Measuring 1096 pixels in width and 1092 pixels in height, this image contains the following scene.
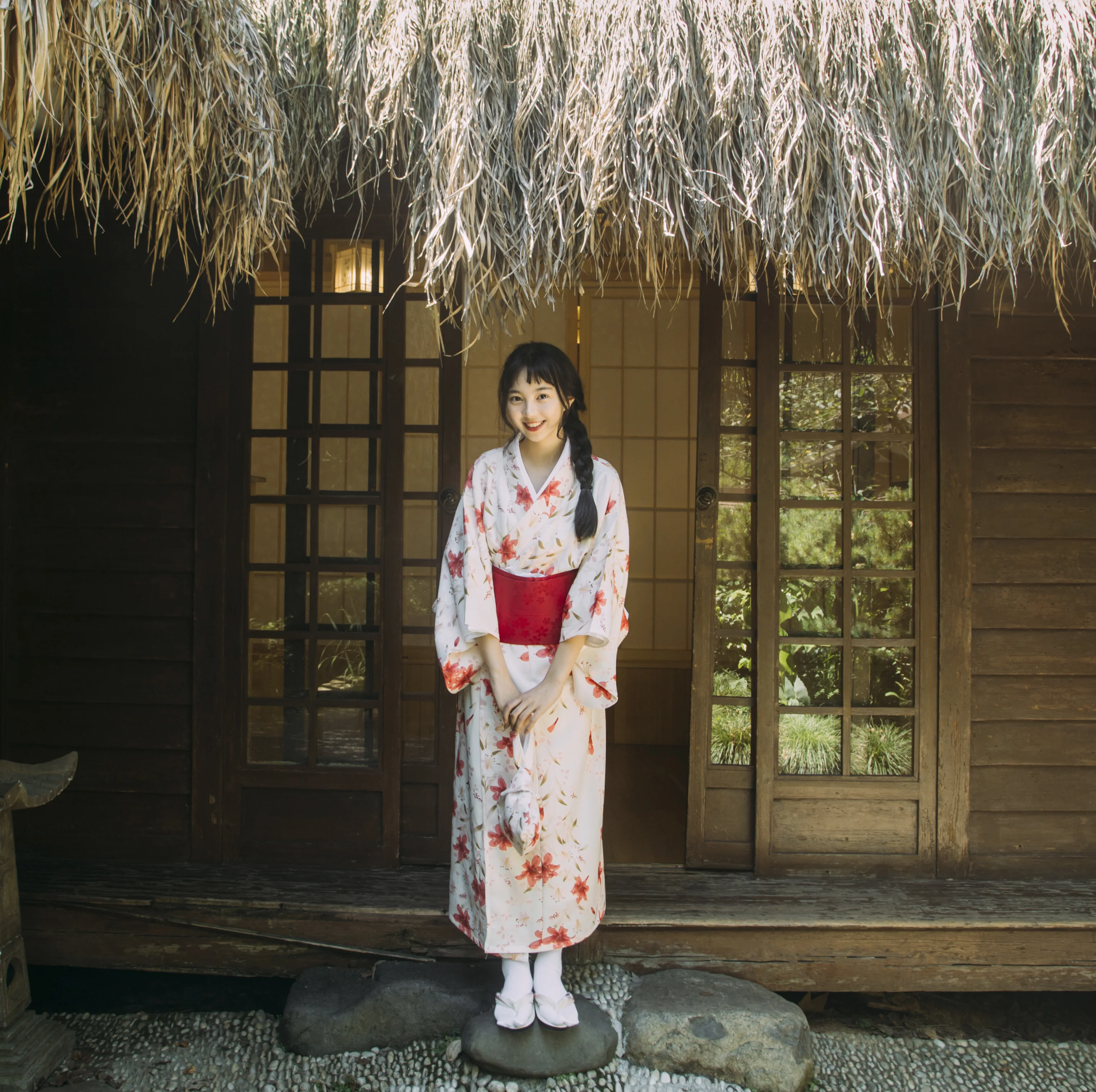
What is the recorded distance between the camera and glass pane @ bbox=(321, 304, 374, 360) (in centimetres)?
274

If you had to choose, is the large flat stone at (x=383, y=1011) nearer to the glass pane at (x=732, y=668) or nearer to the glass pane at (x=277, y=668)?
the glass pane at (x=277, y=668)

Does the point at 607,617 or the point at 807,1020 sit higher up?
the point at 607,617

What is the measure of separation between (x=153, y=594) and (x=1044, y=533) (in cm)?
269

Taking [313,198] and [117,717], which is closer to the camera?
[313,198]

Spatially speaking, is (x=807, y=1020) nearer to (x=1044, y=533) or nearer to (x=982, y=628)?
(x=982, y=628)

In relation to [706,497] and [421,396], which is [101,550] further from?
[706,497]

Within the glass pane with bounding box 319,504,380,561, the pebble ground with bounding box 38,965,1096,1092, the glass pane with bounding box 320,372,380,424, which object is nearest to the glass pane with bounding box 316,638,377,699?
the glass pane with bounding box 319,504,380,561

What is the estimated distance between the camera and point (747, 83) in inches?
85.4

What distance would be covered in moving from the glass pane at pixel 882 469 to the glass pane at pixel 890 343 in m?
0.24

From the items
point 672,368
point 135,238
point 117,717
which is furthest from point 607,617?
point 672,368

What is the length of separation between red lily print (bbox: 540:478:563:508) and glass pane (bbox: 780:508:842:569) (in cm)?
93

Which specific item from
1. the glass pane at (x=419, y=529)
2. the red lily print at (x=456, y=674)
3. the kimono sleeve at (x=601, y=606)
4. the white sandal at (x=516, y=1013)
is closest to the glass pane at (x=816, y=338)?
the kimono sleeve at (x=601, y=606)

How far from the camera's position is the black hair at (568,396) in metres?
2.02

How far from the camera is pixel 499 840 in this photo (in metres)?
2.03
